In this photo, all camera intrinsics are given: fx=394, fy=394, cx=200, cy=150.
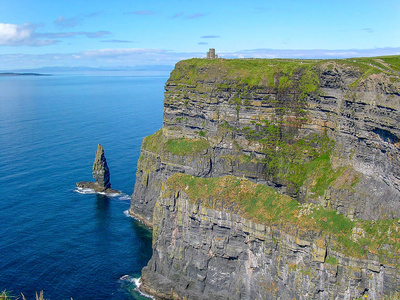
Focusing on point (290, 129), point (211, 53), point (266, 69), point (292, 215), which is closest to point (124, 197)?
point (211, 53)

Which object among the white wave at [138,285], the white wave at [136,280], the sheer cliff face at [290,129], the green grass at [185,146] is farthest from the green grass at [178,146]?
the white wave at [138,285]

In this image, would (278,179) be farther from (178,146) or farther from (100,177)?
(100,177)

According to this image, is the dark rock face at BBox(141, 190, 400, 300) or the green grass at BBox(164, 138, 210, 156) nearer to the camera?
the dark rock face at BBox(141, 190, 400, 300)

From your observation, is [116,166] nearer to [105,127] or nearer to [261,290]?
[105,127]

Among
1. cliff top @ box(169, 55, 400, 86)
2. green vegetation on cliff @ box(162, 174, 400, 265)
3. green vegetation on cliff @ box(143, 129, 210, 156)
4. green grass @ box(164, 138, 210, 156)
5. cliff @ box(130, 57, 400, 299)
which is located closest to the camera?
green vegetation on cliff @ box(162, 174, 400, 265)

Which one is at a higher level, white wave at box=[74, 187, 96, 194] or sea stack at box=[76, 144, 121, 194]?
sea stack at box=[76, 144, 121, 194]

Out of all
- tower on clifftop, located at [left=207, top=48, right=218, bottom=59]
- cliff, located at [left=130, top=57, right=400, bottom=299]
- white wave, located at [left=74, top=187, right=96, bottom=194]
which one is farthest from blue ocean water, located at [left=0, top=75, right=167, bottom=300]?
tower on clifftop, located at [left=207, top=48, right=218, bottom=59]

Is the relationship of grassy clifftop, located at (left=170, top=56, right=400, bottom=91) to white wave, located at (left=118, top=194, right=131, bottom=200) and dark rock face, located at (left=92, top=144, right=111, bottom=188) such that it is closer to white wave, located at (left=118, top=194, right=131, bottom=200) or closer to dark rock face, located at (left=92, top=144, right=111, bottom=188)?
dark rock face, located at (left=92, top=144, right=111, bottom=188)
